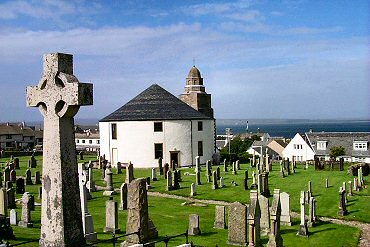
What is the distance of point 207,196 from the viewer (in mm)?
27438

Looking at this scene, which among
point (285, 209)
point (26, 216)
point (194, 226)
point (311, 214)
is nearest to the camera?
point (194, 226)

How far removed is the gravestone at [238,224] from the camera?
15367 millimetres

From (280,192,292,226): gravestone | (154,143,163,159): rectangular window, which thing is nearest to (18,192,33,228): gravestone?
(280,192,292,226): gravestone

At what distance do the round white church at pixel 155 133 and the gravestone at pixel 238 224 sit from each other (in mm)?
31088

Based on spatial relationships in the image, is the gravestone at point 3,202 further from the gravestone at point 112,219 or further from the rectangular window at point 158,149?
the rectangular window at point 158,149

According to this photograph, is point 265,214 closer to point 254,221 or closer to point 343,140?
point 254,221

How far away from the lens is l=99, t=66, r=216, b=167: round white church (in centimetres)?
4675

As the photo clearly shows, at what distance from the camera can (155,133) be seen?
46812mm

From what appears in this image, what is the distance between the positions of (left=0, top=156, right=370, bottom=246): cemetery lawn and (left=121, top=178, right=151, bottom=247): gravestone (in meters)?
2.28

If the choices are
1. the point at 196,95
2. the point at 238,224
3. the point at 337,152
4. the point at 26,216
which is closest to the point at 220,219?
the point at 238,224

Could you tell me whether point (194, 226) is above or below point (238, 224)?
below

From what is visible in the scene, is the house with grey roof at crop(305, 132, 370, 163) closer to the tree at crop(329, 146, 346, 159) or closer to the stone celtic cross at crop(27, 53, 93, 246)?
the tree at crop(329, 146, 346, 159)

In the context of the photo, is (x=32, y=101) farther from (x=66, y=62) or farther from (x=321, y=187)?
(x=321, y=187)

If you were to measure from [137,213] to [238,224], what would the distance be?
4.43 metres
